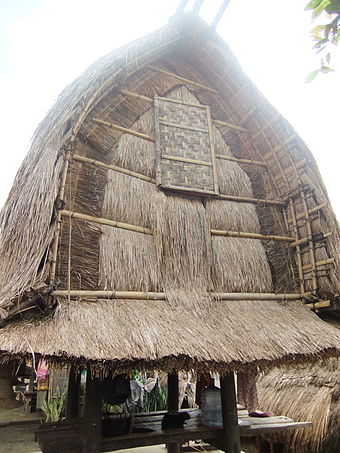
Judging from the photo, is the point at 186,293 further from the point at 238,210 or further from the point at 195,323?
the point at 238,210

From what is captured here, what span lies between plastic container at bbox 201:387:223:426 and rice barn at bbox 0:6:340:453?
0.21 metres

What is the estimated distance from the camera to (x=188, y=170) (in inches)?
166

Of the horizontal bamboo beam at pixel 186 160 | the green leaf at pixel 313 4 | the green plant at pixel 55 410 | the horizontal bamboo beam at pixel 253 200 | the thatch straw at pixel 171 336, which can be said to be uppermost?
the horizontal bamboo beam at pixel 186 160

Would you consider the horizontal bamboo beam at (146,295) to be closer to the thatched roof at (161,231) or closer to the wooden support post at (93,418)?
the thatched roof at (161,231)

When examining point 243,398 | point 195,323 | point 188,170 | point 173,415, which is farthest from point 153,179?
point 243,398

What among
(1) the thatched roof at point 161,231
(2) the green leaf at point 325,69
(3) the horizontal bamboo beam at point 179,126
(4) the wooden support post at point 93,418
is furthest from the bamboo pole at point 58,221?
(2) the green leaf at point 325,69

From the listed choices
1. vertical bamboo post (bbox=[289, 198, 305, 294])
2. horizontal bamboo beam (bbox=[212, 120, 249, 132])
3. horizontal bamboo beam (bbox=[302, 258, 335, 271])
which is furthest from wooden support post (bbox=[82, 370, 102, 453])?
horizontal bamboo beam (bbox=[212, 120, 249, 132])

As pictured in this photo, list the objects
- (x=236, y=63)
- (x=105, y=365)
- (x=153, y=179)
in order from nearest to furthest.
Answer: (x=105, y=365)
(x=153, y=179)
(x=236, y=63)

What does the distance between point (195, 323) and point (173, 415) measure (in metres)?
1.28

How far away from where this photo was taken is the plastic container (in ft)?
12.3

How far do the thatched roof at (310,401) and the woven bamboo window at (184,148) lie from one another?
3.09 meters

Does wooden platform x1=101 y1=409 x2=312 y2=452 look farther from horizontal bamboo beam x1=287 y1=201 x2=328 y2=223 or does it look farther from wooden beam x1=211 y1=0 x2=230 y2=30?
wooden beam x1=211 y1=0 x2=230 y2=30

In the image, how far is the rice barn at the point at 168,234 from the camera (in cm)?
281

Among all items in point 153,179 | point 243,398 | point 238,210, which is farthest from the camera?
point 243,398
